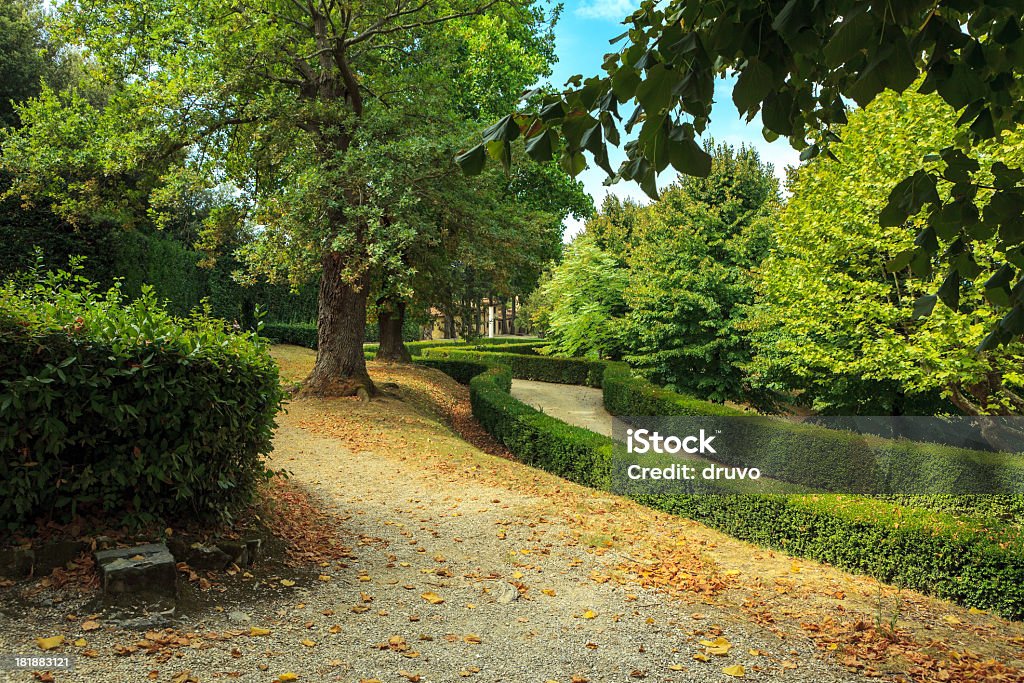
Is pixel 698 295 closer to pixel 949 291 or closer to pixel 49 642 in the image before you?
pixel 949 291

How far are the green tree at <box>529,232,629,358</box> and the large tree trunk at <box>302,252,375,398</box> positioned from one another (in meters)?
11.9

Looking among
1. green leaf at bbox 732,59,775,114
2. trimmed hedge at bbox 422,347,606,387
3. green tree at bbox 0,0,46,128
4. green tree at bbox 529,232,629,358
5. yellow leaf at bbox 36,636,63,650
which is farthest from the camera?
green tree at bbox 529,232,629,358

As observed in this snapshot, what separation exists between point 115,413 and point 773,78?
4429 mm

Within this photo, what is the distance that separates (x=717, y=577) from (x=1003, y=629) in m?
2.47

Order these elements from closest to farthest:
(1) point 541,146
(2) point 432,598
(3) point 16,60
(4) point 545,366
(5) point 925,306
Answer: (1) point 541,146 < (5) point 925,306 < (2) point 432,598 < (3) point 16,60 < (4) point 545,366

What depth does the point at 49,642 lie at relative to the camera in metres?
3.68

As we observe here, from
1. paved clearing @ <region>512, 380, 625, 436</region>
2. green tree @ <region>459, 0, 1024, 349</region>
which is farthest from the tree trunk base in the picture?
green tree @ <region>459, 0, 1024, 349</region>

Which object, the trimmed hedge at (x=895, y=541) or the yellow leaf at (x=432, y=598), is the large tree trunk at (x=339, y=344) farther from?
the yellow leaf at (x=432, y=598)

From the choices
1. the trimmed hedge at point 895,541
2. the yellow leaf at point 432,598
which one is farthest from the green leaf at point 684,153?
the trimmed hedge at point 895,541

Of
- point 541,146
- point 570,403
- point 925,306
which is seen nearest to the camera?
point 541,146

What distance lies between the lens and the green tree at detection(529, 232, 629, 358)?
25047 millimetres

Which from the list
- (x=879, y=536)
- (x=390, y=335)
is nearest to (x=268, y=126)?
(x=390, y=335)

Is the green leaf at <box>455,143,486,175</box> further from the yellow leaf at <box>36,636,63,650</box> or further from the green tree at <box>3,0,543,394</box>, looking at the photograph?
the green tree at <box>3,0,543,394</box>

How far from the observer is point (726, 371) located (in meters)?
16.8
